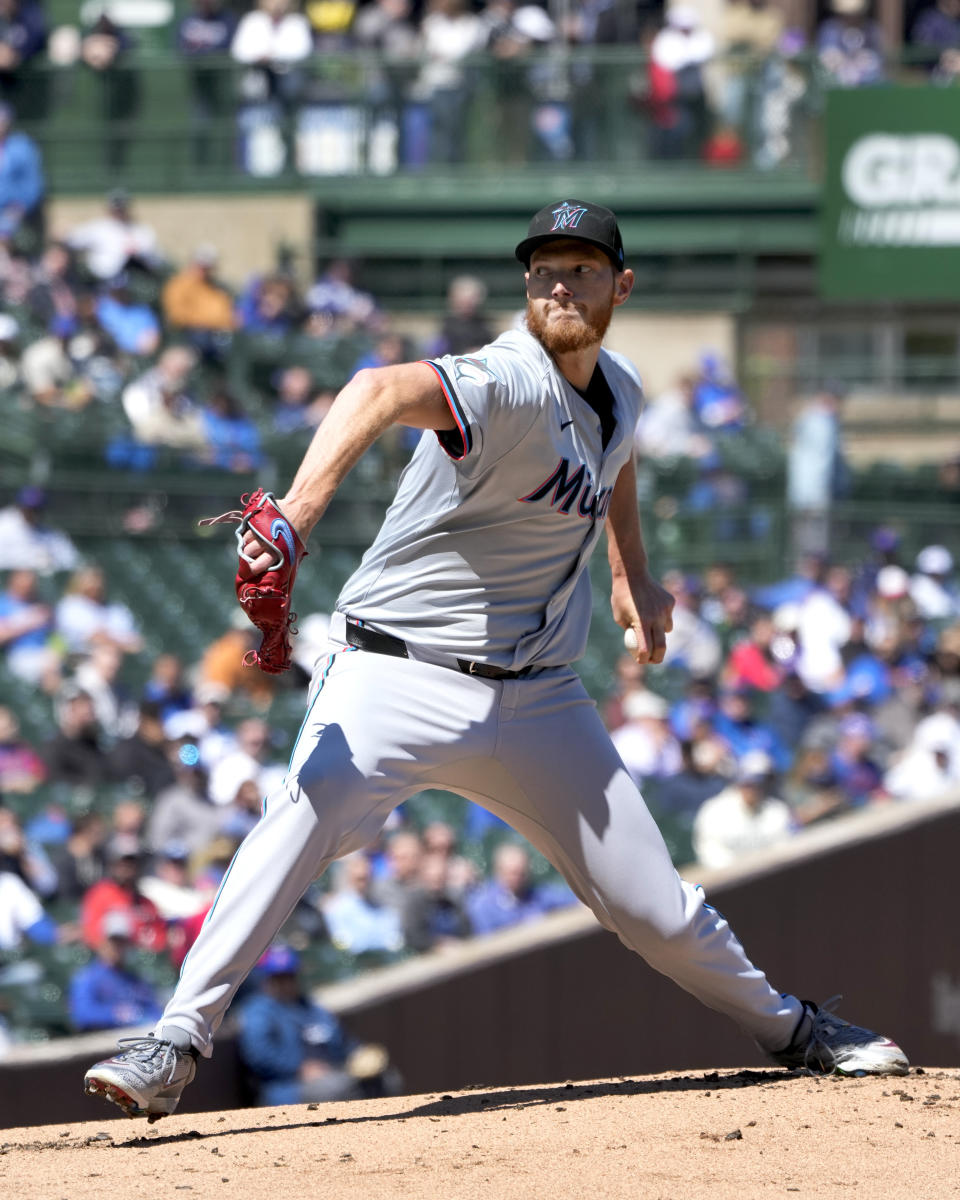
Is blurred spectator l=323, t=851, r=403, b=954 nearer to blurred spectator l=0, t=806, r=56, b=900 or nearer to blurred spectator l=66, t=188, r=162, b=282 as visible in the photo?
blurred spectator l=0, t=806, r=56, b=900

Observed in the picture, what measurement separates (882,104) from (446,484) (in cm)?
1262

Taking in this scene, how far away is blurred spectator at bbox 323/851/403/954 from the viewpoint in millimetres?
8258

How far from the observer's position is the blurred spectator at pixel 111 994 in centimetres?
728

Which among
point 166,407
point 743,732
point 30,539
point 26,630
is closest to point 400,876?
point 743,732

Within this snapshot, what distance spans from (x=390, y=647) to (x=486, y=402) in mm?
596

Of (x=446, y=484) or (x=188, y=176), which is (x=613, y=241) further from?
(x=188, y=176)

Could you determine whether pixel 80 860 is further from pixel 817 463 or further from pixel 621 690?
pixel 817 463

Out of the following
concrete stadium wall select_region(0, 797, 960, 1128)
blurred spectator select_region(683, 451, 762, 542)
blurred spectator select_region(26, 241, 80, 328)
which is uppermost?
blurred spectator select_region(26, 241, 80, 328)

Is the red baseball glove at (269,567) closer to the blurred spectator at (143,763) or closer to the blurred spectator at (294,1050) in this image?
the blurred spectator at (294,1050)

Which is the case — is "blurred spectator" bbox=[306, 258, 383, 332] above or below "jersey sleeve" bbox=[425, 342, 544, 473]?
below

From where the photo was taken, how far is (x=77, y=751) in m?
9.16

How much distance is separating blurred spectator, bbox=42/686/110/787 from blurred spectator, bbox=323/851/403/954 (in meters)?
1.46

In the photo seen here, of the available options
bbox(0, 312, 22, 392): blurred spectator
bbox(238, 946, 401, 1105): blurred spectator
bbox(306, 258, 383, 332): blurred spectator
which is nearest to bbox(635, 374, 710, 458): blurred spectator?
bbox(306, 258, 383, 332): blurred spectator

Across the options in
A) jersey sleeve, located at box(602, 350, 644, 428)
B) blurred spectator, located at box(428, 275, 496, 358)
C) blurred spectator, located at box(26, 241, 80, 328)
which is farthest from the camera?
blurred spectator, located at box(428, 275, 496, 358)
